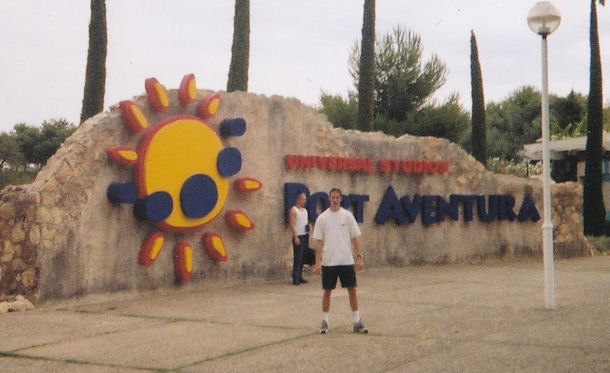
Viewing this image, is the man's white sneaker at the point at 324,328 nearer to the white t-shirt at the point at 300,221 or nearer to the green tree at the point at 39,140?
the white t-shirt at the point at 300,221

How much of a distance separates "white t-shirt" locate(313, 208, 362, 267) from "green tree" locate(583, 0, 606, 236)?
19.8 meters

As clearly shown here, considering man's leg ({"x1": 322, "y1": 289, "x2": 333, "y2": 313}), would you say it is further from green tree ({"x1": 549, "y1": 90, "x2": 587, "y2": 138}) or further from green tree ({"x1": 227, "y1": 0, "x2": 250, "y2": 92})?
green tree ({"x1": 549, "y1": 90, "x2": 587, "y2": 138})

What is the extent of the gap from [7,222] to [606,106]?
2288 inches

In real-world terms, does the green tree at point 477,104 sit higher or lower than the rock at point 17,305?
higher

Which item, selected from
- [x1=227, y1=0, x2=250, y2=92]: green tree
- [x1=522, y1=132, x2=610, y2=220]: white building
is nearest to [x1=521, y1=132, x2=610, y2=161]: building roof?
[x1=522, y1=132, x2=610, y2=220]: white building

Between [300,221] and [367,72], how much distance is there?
1099 cm

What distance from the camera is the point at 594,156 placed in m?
27.5

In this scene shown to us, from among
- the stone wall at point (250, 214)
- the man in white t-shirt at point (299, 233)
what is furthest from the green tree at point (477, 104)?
the man in white t-shirt at point (299, 233)

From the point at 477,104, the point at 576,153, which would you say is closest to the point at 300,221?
the point at 477,104

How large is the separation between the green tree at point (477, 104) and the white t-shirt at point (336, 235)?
2163cm

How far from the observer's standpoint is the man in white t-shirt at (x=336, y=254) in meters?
9.37

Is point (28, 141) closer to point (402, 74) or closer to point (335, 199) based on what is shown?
point (402, 74)

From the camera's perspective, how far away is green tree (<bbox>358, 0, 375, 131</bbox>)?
24516mm

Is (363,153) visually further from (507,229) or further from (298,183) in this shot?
(507,229)
